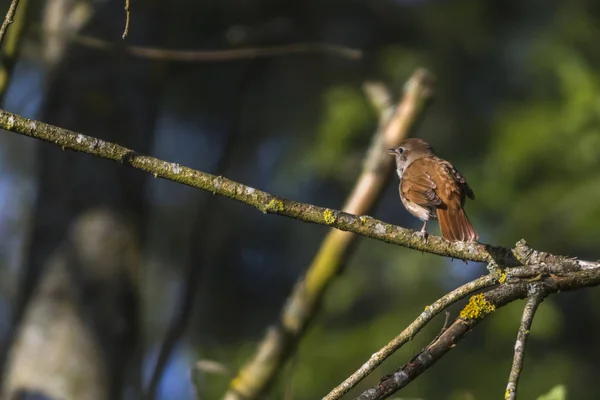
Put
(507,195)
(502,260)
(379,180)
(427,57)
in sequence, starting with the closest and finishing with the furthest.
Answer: (502,260) → (379,180) → (507,195) → (427,57)

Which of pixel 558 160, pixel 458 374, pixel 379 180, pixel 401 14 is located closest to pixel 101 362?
pixel 379 180

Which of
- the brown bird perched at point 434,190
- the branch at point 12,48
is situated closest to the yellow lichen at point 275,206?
the brown bird perched at point 434,190

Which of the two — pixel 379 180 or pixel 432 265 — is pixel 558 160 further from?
pixel 379 180

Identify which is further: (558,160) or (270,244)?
(270,244)

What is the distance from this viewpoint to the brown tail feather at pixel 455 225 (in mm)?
3014

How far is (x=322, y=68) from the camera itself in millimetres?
7457

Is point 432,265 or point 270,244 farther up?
point 270,244

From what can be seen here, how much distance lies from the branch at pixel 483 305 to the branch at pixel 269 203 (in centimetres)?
6

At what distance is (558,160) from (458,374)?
1559mm

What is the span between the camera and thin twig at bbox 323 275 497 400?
175 centimetres

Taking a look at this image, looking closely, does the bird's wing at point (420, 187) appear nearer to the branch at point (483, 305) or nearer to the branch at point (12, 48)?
the branch at point (483, 305)

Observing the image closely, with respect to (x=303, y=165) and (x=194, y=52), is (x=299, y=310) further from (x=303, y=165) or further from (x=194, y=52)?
(x=303, y=165)

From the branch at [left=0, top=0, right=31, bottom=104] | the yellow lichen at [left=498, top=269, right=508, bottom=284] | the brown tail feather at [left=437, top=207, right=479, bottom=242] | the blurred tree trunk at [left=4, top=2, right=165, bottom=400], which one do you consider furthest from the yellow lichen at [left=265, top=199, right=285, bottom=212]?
the blurred tree trunk at [left=4, top=2, right=165, bottom=400]

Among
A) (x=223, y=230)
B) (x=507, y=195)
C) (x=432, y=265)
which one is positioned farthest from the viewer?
(x=223, y=230)
